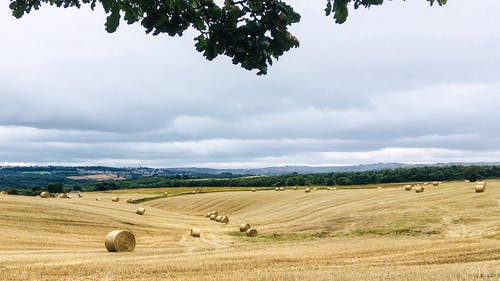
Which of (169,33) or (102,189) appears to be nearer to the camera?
(169,33)

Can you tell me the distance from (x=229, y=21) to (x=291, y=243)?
22.3 metres

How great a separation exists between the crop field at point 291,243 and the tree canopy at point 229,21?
8548 millimetres

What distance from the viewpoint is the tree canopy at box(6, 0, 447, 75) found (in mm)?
5930

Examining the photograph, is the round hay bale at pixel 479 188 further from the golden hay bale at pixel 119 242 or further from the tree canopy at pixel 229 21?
the tree canopy at pixel 229 21

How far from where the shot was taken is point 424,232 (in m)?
29.9

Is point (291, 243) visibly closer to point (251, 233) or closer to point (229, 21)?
point (251, 233)

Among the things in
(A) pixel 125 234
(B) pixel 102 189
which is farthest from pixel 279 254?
(B) pixel 102 189

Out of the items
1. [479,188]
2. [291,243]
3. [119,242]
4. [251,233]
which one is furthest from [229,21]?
[479,188]

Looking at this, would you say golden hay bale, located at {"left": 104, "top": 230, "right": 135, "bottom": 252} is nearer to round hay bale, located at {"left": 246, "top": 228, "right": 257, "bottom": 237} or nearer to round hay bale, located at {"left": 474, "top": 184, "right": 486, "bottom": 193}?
round hay bale, located at {"left": 246, "top": 228, "right": 257, "bottom": 237}

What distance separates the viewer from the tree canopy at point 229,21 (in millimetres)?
5930

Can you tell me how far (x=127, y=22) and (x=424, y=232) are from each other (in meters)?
26.8

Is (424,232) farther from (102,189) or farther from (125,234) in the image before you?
(102,189)

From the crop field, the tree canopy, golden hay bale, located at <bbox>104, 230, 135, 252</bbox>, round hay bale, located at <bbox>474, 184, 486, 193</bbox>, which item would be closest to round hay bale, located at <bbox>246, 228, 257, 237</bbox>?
the crop field

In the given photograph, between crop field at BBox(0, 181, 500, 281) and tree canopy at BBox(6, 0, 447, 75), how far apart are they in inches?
337
